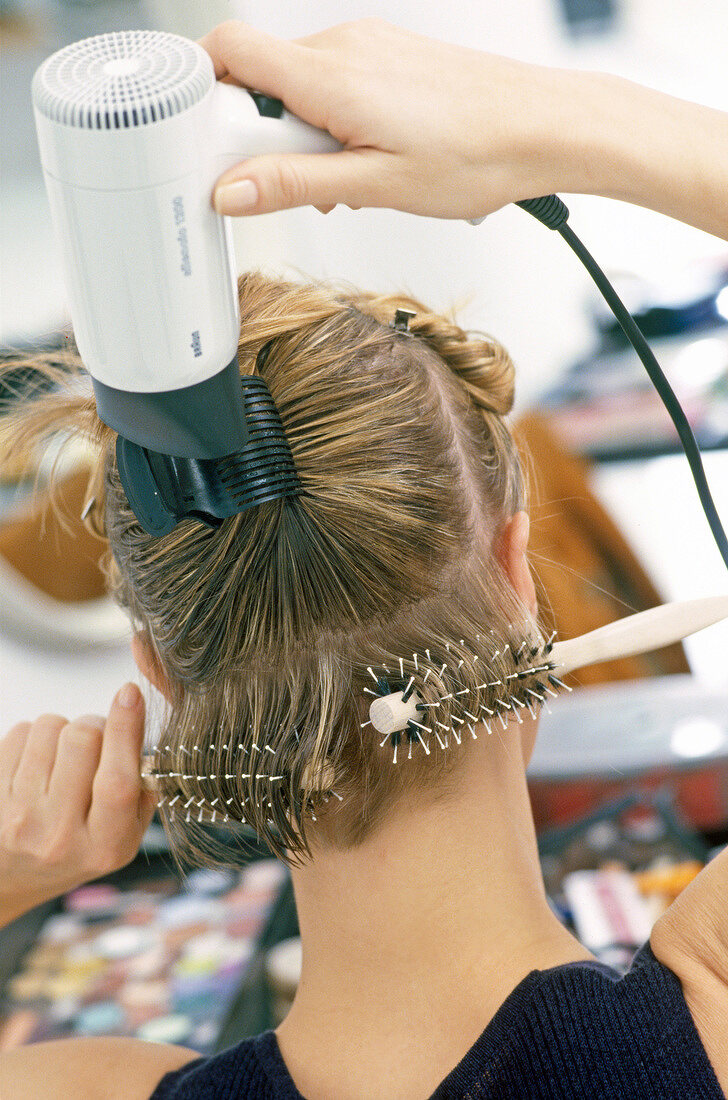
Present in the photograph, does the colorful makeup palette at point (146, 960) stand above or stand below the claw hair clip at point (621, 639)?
below

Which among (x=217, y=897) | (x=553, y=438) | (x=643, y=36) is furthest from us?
(x=553, y=438)

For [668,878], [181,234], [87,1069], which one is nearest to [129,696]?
[87,1069]

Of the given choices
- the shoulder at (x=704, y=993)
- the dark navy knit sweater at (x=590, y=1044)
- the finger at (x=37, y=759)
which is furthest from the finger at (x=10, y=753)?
the shoulder at (x=704, y=993)

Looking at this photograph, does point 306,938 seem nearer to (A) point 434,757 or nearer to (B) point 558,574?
(A) point 434,757

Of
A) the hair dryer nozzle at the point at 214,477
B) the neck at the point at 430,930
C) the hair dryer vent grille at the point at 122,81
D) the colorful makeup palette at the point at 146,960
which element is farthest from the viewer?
the colorful makeup palette at the point at 146,960

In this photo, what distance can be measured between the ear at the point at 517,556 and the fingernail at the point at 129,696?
0.36 metres

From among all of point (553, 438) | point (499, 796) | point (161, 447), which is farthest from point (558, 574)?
point (161, 447)

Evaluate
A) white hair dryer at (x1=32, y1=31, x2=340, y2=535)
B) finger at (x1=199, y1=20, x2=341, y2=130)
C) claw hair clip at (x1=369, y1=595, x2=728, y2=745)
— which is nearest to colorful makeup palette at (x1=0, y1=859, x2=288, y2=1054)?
claw hair clip at (x1=369, y1=595, x2=728, y2=745)

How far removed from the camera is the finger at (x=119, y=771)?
89 cm

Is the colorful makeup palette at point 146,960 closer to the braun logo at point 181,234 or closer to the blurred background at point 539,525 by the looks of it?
the blurred background at point 539,525

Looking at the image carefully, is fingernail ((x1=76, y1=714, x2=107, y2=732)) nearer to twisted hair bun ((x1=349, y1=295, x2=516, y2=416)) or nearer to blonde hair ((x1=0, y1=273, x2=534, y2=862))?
blonde hair ((x1=0, y1=273, x2=534, y2=862))

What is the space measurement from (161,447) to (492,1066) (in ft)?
1.58

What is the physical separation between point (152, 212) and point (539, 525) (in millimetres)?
1285

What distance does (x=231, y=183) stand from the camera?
48 cm
